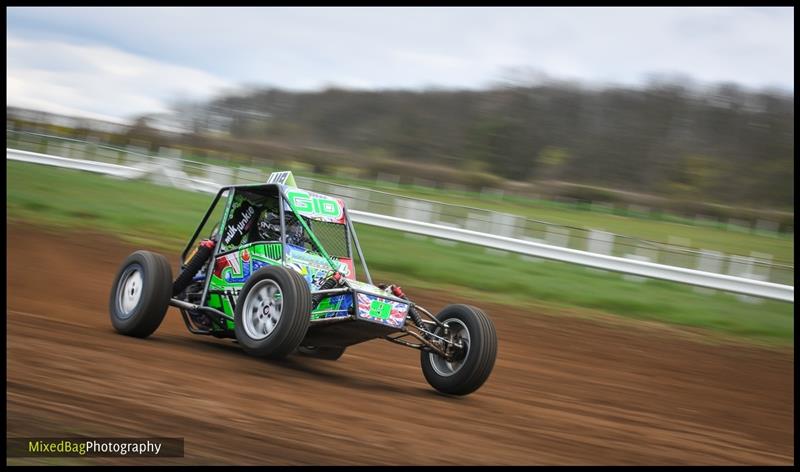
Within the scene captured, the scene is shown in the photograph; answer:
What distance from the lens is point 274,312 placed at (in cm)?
768

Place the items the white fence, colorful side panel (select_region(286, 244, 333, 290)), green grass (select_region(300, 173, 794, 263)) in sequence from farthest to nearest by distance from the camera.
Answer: green grass (select_region(300, 173, 794, 263)) < the white fence < colorful side panel (select_region(286, 244, 333, 290))

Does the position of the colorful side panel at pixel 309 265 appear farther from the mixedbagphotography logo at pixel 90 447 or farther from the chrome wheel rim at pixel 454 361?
the mixedbagphotography logo at pixel 90 447

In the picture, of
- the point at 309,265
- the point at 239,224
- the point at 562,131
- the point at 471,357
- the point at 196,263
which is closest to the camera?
the point at 471,357

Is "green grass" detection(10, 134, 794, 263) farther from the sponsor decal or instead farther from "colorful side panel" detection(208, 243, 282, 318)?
"colorful side panel" detection(208, 243, 282, 318)

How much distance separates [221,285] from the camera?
28.9 feet

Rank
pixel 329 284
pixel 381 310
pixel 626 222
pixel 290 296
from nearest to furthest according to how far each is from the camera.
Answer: pixel 290 296 < pixel 381 310 < pixel 329 284 < pixel 626 222

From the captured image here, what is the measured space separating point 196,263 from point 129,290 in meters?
0.83

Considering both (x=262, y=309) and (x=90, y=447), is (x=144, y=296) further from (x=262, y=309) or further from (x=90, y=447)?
(x=90, y=447)

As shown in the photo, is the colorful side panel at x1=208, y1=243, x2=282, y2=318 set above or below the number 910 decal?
below

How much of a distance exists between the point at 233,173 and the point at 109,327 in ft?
49.7

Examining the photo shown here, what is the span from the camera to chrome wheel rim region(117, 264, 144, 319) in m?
9.12

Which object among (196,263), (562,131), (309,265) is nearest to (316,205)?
(309,265)

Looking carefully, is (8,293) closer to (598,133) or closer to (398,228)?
(398,228)

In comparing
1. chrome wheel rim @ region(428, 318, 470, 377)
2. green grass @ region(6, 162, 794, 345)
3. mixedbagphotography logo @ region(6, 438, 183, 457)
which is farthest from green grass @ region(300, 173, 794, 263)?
mixedbagphotography logo @ region(6, 438, 183, 457)
